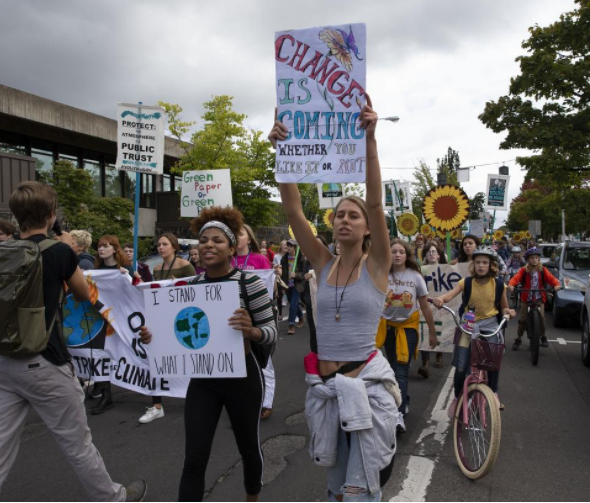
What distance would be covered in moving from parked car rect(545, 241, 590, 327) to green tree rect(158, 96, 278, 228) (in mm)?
14215

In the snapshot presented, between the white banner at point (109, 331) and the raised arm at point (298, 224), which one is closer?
the raised arm at point (298, 224)

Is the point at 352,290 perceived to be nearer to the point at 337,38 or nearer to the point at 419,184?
the point at 337,38

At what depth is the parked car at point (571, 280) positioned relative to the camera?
1095cm

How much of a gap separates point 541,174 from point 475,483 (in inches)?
632

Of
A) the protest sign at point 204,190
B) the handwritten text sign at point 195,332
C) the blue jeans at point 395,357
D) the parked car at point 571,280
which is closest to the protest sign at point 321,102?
the handwritten text sign at point 195,332

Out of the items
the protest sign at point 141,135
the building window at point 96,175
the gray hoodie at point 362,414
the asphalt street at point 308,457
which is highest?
the building window at point 96,175

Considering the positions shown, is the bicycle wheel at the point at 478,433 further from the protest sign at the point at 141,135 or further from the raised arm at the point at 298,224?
the protest sign at the point at 141,135

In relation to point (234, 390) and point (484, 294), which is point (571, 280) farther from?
point (234, 390)

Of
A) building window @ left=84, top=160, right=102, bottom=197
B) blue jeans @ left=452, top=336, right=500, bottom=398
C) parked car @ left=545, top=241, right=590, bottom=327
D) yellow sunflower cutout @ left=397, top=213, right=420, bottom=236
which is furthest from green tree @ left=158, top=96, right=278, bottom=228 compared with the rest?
blue jeans @ left=452, top=336, right=500, bottom=398

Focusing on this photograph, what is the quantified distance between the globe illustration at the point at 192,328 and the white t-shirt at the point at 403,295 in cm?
244

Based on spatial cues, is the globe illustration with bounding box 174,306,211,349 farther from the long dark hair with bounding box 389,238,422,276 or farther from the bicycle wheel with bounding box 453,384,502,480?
the long dark hair with bounding box 389,238,422,276

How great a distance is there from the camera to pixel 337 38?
110 inches

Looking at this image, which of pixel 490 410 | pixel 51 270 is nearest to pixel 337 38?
pixel 51 270

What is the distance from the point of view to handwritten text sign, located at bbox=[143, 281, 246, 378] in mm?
2914
